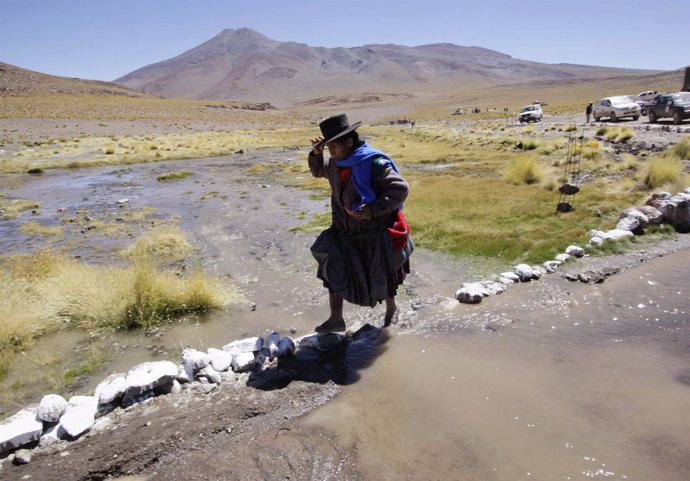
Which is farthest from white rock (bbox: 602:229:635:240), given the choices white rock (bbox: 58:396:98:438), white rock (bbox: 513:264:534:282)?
white rock (bbox: 58:396:98:438)

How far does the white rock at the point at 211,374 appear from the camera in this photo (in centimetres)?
362

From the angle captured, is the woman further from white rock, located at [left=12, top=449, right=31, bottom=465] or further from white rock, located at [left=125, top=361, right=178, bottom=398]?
white rock, located at [left=12, top=449, right=31, bottom=465]

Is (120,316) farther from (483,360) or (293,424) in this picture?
(483,360)

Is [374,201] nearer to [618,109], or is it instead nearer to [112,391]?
[112,391]

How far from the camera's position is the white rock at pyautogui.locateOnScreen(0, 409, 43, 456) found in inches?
114

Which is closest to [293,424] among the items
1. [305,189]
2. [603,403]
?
[603,403]

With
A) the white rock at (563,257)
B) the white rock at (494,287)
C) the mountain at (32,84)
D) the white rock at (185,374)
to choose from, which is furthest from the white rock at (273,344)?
the mountain at (32,84)

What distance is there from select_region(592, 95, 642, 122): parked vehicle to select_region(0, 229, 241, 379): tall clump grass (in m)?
26.7

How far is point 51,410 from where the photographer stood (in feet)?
10.1

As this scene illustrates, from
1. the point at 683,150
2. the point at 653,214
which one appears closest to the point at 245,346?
the point at 653,214

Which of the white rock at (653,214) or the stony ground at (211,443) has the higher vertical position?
the white rock at (653,214)

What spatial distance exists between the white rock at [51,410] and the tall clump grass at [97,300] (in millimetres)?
1681

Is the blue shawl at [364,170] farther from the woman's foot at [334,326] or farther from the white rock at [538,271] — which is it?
the white rock at [538,271]

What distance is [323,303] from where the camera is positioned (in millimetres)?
5477
